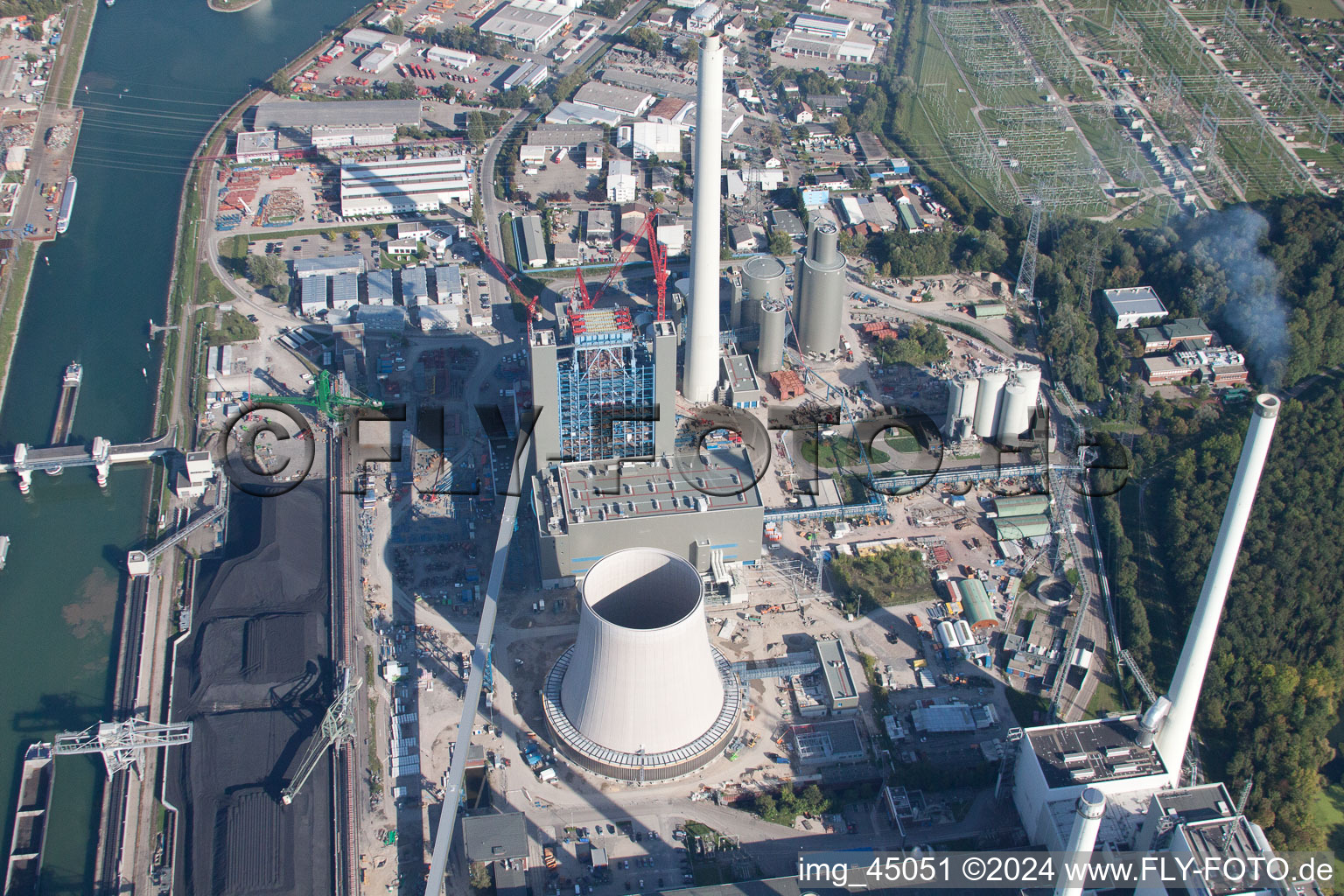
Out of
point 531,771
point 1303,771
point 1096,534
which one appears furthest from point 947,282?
point 531,771

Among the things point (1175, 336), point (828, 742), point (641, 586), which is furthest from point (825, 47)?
point (828, 742)

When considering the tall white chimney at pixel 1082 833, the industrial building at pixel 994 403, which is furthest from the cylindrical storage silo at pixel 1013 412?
the tall white chimney at pixel 1082 833

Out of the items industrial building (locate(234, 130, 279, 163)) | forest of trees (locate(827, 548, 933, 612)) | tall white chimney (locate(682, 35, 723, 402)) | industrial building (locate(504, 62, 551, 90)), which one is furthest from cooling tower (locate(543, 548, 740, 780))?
industrial building (locate(504, 62, 551, 90))

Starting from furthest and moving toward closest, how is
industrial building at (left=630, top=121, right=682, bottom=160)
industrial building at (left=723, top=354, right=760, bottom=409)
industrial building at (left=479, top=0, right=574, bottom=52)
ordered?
industrial building at (left=479, top=0, right=574, bottom=52)
industrial building at (left=630, top=121, right=682, bottom=160)
industrial building at (left=723, top=354, right=760, bottom=409)

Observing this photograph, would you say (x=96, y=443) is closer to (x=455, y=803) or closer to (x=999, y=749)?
(x=455, y=803)

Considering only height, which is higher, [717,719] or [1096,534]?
[1096,534]

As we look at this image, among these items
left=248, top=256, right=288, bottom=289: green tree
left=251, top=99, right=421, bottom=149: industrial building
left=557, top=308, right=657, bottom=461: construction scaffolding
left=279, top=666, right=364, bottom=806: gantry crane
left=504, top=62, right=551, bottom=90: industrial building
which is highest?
left=504, top=62, right=551, bottom=90: industrial building

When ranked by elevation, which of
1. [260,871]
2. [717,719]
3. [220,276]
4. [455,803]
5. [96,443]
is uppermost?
[220,276]

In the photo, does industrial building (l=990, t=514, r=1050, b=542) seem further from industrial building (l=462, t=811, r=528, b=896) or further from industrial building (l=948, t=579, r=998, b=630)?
industrial building (l=462, t=811, r=528, b=896)
